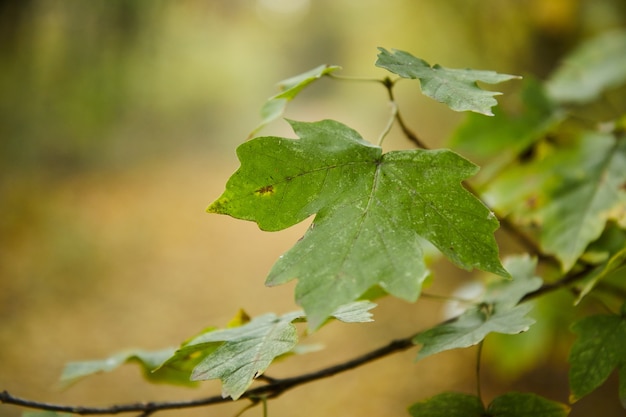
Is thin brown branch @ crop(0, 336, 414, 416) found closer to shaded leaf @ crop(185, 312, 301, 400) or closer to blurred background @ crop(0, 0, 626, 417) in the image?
shaded leaf @ crop(185, 312, 301, 400)

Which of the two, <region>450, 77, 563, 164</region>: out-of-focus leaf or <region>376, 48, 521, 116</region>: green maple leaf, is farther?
<region>450, 77, 563, 164</region>: out-of-focus leaf

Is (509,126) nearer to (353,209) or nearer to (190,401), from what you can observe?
(353,209)

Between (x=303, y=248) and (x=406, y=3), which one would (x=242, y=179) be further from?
(x=406, y=3)


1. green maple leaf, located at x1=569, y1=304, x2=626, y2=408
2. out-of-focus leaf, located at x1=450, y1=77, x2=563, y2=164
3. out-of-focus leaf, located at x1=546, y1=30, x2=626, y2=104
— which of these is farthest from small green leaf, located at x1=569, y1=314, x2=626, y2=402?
out-of-focus leaf, located at x1=546, y1=30, x2=626, y2=104

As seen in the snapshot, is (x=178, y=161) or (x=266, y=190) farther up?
(x=178, y=161)

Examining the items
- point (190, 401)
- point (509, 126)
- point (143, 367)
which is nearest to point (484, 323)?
point (190, 401)

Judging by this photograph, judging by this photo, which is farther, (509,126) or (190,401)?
(509,126)

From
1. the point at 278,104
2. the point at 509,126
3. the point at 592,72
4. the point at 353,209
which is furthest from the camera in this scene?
the point at 592,72
